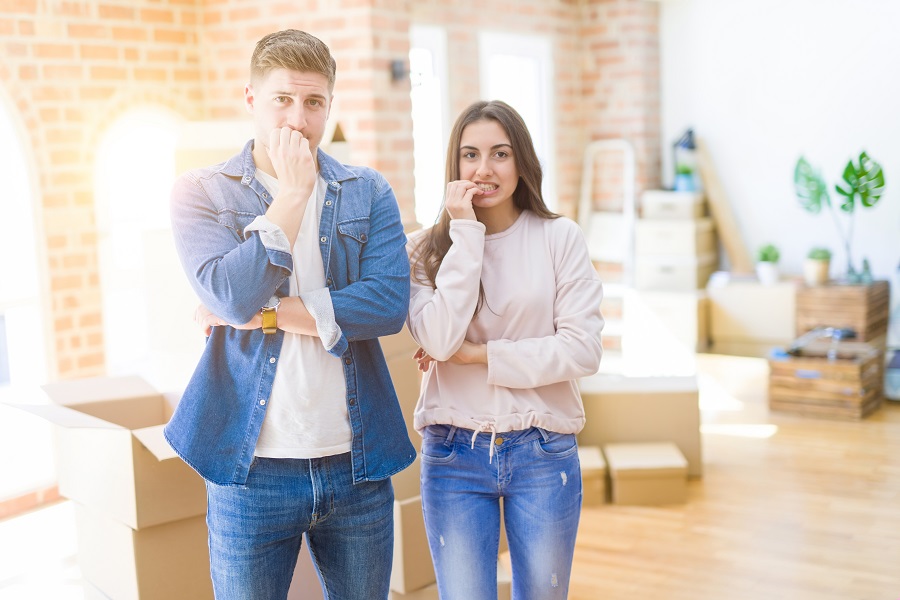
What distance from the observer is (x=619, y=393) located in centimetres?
445

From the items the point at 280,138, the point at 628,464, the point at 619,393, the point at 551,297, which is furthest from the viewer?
the point at 619,393

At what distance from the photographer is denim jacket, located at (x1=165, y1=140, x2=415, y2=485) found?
65.1 inches

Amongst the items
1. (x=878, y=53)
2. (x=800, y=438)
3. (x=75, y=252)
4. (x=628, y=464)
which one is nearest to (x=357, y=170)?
(x=628, y=464)

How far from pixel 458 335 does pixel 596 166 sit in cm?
588

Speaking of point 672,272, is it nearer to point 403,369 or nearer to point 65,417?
point 403,369

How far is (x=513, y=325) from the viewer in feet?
6.61

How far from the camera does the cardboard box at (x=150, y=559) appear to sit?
227cm

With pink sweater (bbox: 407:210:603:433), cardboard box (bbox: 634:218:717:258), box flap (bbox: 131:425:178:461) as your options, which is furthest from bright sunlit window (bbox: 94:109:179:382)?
cardboard box (bbox: 634:218:717:258)

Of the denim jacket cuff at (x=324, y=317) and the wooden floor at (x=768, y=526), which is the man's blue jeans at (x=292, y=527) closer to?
the denim jacket cuff at (x=324, y=317)

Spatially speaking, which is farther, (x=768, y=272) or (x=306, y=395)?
(x=768, y=272)

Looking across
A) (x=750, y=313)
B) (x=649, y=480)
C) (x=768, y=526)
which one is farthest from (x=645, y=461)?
(x=750, y=313)

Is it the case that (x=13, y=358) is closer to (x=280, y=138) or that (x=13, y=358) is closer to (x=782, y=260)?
(x=280, y=138)

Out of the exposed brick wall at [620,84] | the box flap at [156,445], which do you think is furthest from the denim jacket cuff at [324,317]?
the exposed brick wall at [620,84]

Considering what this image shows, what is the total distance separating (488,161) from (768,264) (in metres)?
5.16
